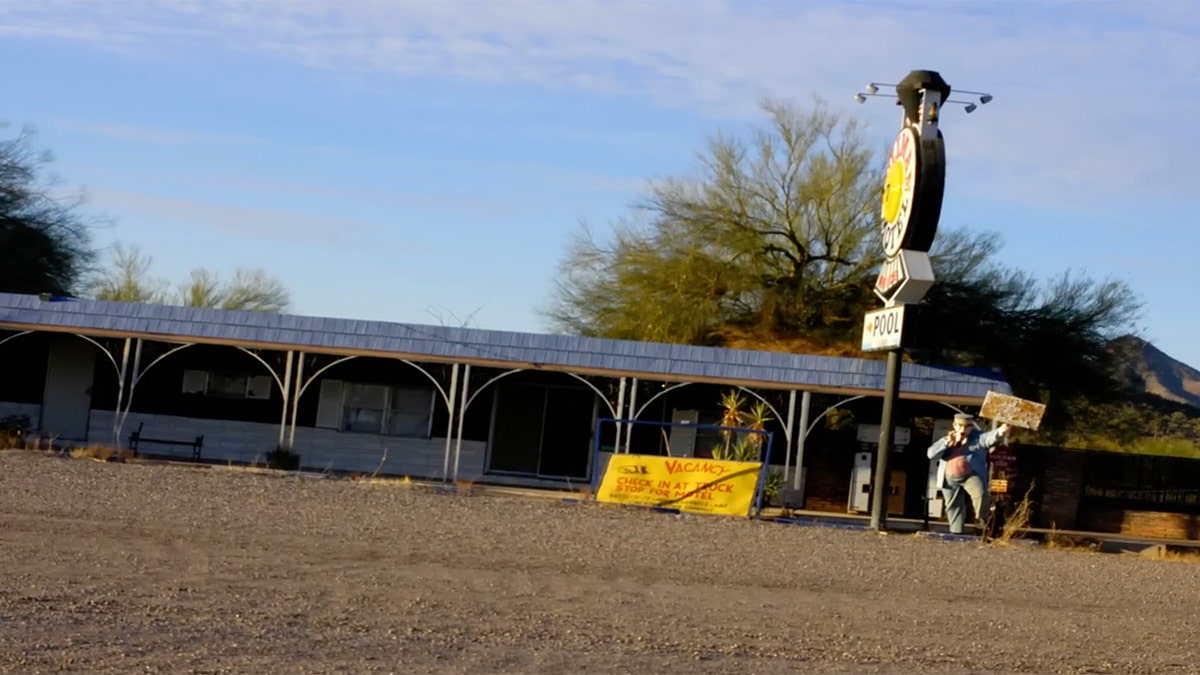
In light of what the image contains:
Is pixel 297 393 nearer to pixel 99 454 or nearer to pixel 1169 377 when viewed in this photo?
pixel 99 454

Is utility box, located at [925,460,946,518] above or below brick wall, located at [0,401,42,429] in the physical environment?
above

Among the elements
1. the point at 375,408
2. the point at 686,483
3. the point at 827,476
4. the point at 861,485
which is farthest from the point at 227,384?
the point at 861,485

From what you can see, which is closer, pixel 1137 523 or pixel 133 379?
pixel 133 379

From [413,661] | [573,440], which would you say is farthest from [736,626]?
[573,440]

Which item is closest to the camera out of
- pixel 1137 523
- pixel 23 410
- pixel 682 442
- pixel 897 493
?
pixel 897 493

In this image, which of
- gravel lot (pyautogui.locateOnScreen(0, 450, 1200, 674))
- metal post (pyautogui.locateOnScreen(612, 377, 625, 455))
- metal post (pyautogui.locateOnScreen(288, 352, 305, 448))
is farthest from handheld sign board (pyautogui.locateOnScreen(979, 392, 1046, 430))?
metal post (pyautogui.locateOnScreen(288, 352, 305, 448))

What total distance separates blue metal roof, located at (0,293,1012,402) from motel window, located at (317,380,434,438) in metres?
1.44

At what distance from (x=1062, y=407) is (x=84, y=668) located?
32524 millimetres

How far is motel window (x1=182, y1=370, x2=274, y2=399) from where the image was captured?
28906 millimetres

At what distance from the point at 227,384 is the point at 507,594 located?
18.9 metres

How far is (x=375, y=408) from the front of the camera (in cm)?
2894

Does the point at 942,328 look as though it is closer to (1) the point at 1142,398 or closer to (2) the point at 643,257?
(2) the point at 643,257

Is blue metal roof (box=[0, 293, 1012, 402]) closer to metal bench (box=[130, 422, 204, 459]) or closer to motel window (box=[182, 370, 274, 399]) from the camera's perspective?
motel window (box=[182, 370, 274, 399])

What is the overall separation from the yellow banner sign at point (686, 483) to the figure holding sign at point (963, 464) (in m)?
2.80
